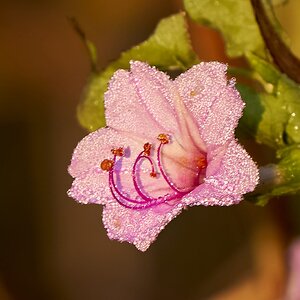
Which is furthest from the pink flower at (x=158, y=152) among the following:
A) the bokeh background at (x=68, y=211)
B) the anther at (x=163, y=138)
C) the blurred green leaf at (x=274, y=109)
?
the bokeh background at (x=68, y=211)

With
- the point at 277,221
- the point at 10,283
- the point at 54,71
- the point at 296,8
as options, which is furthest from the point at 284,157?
the point at 54,71

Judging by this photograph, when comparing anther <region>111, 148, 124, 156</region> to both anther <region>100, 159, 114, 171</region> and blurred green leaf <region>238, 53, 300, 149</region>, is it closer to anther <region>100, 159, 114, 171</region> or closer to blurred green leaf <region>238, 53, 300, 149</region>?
anther <region>100, 159, 114, 171</region>

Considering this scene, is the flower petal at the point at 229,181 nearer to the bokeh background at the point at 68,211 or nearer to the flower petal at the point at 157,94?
the flower petal at the point at 157,94

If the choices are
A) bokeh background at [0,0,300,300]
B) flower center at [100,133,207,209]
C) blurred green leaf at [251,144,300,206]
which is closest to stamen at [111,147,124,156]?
flower center at [100,133,207,209]

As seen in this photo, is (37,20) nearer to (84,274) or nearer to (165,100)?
(84,274)

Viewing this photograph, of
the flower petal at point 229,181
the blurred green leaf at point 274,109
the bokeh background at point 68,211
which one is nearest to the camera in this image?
the flower petal at point 229,181

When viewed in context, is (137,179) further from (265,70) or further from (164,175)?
(265,70)
